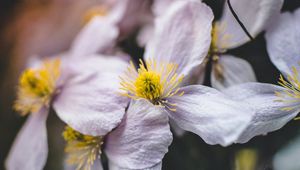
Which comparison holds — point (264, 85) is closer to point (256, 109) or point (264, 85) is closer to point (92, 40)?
point (256, 109)

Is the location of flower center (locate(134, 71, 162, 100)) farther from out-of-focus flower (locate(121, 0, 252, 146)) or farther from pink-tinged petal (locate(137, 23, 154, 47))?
pink-tinged petal (locate(137, 23, 154, 47))

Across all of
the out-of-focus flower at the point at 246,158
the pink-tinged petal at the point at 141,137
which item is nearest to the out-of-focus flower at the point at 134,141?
the pink-tinged petal at the point at 141,137

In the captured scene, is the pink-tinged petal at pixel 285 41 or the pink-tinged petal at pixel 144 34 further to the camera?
the pink-tinged petal at pixel 144 34

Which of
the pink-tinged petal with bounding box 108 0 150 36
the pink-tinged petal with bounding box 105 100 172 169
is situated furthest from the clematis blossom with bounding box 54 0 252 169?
the pink-tinged petal with bounding box 108 0 150 36

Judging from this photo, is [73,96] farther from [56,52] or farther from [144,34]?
[56,52]

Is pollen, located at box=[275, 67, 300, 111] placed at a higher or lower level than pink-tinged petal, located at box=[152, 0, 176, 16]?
lower

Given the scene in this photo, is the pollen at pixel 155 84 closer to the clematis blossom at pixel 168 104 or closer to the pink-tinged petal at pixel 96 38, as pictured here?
the clematis blossom at pixel 168 104

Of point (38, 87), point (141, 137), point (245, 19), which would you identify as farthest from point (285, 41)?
point (38, 87)
